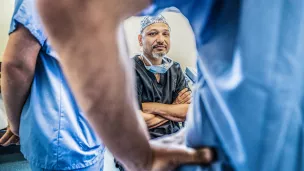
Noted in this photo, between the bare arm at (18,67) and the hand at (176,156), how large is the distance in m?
0.63

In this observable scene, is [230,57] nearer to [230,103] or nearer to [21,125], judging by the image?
[230,103]

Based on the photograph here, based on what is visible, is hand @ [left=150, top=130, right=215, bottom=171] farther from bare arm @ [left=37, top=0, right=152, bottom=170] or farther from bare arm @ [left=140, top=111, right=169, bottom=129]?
bare arm @ [left=140, top=111, right=169, bottom=129]

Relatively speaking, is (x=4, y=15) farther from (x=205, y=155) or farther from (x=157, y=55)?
(x=205, y=155)

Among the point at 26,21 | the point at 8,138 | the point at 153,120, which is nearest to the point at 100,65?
the point at 26,21

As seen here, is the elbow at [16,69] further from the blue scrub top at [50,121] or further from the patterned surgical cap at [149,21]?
the patterned surgical cap at [149,21]

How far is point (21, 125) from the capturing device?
1.05 meters

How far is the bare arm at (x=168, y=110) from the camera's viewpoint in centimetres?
176

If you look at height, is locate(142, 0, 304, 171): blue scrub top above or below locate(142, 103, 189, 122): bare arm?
above

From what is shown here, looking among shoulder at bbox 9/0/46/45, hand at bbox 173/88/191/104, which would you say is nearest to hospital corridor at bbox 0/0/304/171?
shoulder at bbox 9/0/46/45

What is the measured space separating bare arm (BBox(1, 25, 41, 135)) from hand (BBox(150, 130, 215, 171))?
2.06 feet

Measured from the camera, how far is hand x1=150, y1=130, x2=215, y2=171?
0.42 meters

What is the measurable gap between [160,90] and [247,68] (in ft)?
4.91

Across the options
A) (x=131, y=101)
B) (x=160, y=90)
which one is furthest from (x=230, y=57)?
(x=160, y=90)

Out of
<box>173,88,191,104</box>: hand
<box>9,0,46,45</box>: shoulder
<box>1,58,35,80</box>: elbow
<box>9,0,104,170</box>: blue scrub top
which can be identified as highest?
<box>9,0,46,45</box>: shoulder
